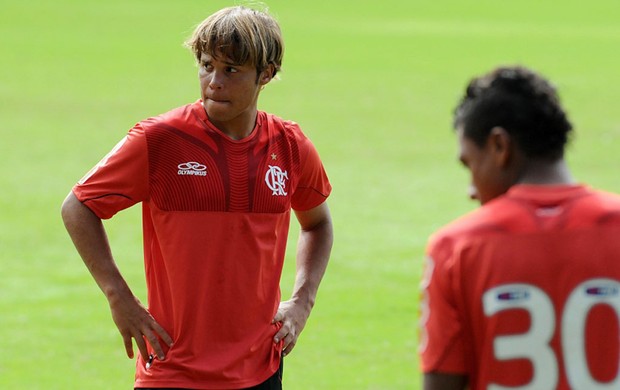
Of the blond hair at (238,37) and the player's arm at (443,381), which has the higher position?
the blond hair at (238,37)

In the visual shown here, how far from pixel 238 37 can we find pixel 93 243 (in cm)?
99

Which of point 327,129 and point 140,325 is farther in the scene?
point 327,129

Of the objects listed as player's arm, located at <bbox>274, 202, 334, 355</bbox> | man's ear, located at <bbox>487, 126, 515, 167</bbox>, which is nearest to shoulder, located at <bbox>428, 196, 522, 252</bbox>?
man's ear, located at <bbox>487, 126, 515, 167</bbox>

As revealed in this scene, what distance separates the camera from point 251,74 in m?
4.93

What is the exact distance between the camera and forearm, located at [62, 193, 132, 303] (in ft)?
15.7

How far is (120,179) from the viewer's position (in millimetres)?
4734

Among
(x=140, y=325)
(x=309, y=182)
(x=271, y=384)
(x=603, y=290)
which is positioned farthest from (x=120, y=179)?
(x=603, y=290)

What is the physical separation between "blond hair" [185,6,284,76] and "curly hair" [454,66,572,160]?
5.41ft

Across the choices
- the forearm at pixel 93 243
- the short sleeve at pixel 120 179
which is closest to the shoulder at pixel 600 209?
the short sleeve at pixel 120 179

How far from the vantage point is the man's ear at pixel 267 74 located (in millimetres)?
5011

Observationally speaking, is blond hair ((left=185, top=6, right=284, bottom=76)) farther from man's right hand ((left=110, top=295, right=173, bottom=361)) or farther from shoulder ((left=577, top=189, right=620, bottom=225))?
shoulder ((left=577, top=189, right=620, bottom=225))

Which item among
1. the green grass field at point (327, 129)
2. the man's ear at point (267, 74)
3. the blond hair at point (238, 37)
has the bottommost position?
the green grass field at point (327, 129)

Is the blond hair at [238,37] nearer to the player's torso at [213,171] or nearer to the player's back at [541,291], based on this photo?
the player's torso at [213,171]

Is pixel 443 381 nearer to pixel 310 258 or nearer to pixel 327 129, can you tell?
pixel 310 258
